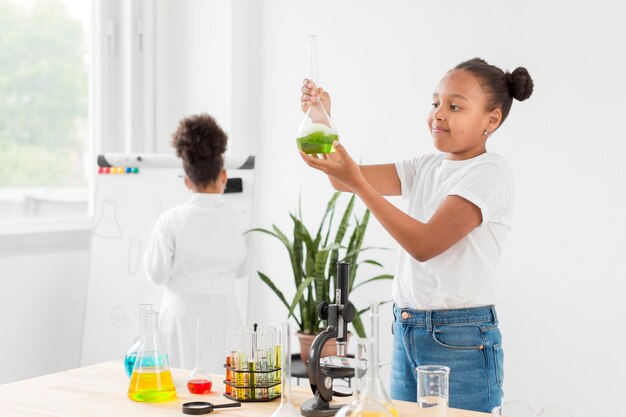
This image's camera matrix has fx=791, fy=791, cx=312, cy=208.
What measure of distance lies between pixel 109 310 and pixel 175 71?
4.89 feet

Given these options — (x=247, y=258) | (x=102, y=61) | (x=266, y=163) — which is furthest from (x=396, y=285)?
(x=102, y=61)

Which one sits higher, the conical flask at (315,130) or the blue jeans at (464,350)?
the conical flask at (315,130)

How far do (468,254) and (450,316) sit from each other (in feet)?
0.54

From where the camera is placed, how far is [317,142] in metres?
1.83

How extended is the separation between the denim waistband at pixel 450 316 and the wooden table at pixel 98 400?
0.98ft

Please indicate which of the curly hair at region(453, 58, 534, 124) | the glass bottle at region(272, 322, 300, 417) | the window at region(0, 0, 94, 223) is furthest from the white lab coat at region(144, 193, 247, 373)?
the glass bottle at region(272, 322, 300, 417)

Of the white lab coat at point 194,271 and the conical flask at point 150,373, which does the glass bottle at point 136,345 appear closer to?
the conical flask at point 150,373

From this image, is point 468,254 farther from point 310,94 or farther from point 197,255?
point 197,255

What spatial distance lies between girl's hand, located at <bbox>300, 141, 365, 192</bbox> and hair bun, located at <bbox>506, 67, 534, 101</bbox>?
55 centimetres

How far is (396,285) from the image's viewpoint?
2137 mm

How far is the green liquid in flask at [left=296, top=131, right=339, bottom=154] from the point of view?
182cm

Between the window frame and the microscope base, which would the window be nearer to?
the window frame

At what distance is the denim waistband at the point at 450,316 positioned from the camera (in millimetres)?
2023

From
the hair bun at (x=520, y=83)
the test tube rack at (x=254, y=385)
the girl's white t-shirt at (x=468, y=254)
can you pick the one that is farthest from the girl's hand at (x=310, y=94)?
the test tube rack at (x=254, y=385)
